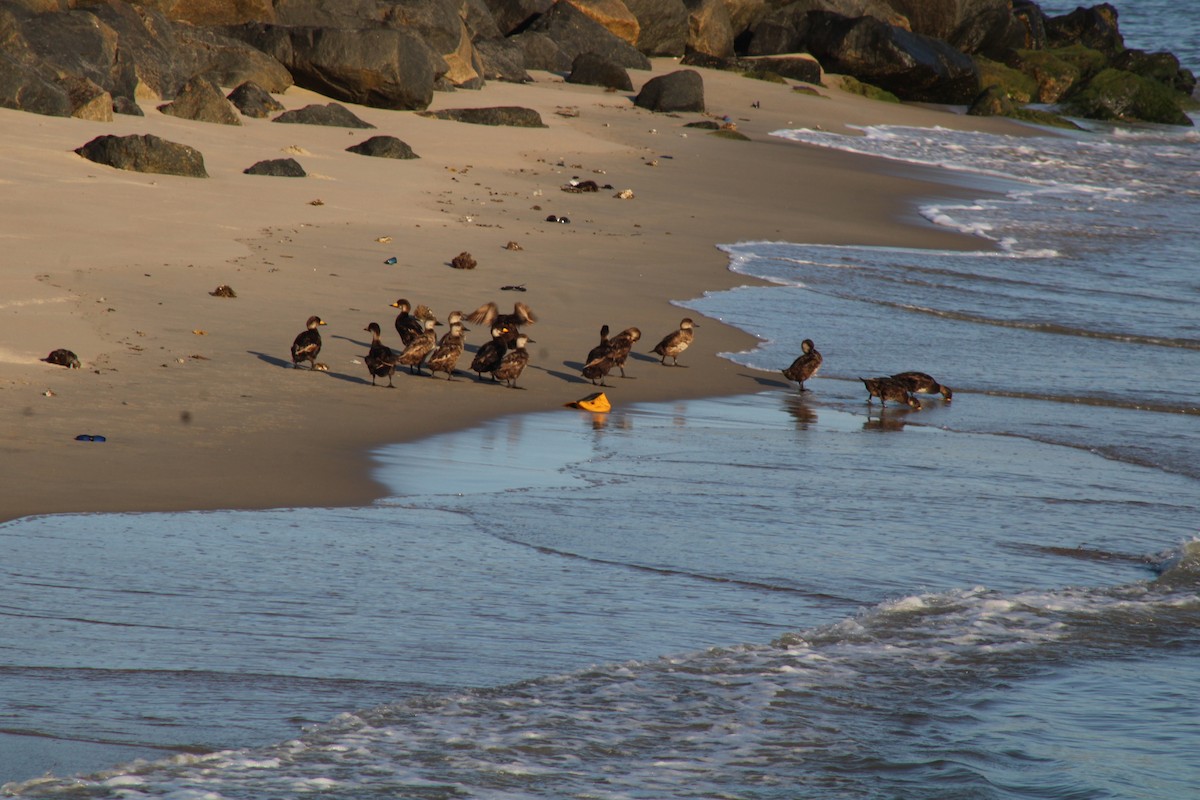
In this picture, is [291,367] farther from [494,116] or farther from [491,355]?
[494,116]

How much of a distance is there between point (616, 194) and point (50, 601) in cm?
1572

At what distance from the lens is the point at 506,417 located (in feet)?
33.4

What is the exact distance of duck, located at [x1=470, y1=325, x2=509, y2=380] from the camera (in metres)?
11.1

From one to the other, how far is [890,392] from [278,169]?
978 cm

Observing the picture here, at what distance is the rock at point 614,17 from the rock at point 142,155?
2597 centimetres

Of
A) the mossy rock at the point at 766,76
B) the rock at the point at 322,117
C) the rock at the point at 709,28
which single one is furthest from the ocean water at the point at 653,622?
the rock at the point at 709,28

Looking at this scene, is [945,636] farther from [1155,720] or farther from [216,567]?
[216,567]

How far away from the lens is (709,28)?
45125mm

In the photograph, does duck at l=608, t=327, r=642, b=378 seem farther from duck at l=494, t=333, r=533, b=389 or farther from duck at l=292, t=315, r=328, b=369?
duck at l=292, t=315, r=328, b=369

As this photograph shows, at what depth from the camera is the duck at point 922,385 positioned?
37.7ft

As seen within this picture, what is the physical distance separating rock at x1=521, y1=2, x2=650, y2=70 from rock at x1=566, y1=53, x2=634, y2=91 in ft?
6.77

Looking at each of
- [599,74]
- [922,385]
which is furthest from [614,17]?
[922,385]

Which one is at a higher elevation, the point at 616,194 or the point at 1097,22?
the point at 1097,22

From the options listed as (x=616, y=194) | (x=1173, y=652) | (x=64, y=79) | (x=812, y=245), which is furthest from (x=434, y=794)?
(x=64, y=79)
